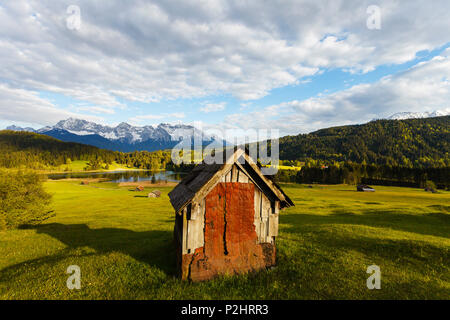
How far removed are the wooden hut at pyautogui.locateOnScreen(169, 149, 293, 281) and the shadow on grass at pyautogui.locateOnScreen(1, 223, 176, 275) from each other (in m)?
2.12

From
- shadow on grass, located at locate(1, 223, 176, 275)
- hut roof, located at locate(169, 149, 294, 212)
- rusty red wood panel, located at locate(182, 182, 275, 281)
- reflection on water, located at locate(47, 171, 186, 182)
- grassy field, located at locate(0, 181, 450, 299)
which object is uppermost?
hut roof, located at locate(169, 149, 294, 212)

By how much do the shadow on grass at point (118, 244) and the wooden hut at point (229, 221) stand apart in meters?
2.12

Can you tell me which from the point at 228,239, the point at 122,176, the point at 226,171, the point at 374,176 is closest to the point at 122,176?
the point at 122,176

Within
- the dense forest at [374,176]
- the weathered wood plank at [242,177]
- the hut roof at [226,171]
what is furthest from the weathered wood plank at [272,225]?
the dense forest at [374,176]

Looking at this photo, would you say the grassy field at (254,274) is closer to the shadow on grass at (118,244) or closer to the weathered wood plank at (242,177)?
the shadow on grass at (118,244)

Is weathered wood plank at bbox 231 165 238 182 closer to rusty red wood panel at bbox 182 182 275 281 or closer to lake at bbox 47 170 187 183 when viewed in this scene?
rusty red wood panel at bbox 182 182 275 281

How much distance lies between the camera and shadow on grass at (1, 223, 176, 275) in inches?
443

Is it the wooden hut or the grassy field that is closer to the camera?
the grassy field

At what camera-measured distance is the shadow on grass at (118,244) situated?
443 inches

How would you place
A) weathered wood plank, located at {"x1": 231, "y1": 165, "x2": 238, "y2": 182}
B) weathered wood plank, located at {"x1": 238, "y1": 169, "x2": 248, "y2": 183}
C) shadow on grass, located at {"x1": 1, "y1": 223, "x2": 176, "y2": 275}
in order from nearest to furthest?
weathered wood plank, located at {"x1": 231, "y1": 165, "x2": 238, "y2": 182} → weathered wood plank, located at {"x1": 238, "y1": 169, "x2": 248, "y2": 183} → shadow on grass, located at {"x1": 1, "y1": 223, "x2": 176, "y2": 275}

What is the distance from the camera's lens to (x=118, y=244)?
1506 centimetres

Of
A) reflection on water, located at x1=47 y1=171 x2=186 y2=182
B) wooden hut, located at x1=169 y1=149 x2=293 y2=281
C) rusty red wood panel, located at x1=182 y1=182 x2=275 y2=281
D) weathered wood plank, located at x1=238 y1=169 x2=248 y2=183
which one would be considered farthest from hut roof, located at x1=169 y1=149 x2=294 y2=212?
reflection on water, located at x1=47 y1=171 x2=186 y2=182
